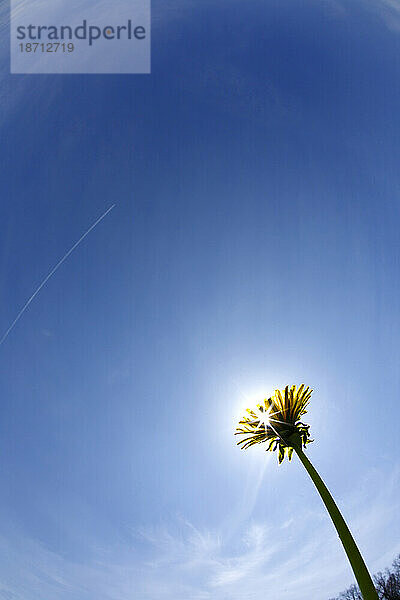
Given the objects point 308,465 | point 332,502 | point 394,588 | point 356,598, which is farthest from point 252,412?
point 356,598

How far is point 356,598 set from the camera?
59.6 meters

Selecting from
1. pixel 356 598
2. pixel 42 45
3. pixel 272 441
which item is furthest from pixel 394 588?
pixel 42 45

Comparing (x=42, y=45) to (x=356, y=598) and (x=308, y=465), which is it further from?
(x=356, y=598)

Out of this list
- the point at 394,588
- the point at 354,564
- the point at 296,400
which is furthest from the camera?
the point at 394,588

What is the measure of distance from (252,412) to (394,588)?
64267 mm

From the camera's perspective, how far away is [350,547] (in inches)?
250

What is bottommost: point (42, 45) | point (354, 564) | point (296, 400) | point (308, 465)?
point (354, 564)

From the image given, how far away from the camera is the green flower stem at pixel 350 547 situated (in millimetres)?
5922

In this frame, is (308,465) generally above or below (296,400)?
below

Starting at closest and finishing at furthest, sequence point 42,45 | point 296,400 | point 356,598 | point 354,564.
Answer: point 354,564 → point 296,400 → point 42,45 → point 356,598

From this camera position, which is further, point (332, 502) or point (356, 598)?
point (356, 598)

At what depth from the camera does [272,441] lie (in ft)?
30.1

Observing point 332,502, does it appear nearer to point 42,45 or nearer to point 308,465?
point 308,465

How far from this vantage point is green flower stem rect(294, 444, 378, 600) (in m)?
5.92
